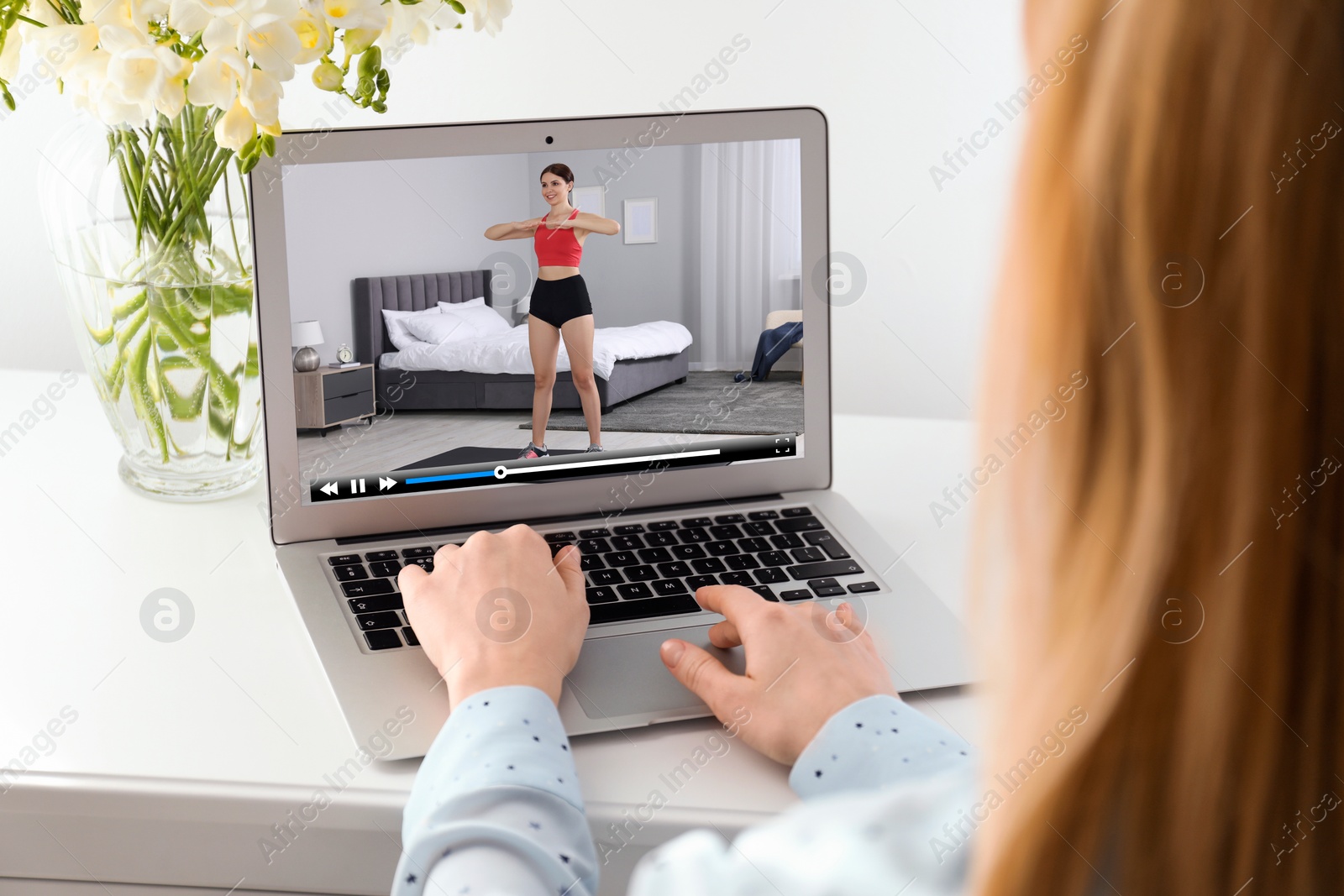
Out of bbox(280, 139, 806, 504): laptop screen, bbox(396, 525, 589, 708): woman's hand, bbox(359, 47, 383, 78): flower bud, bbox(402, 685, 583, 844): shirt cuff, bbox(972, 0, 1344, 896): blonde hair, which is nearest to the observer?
bbox(972, 0, 1344, 896): blonde hair

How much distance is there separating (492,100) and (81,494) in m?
0.72

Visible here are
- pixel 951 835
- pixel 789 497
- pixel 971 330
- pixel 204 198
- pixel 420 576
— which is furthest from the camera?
pixel 971 330

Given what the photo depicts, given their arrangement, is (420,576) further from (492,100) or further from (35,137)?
(35,137)

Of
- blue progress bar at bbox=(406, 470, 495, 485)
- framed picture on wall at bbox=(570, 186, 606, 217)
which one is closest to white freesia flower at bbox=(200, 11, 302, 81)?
framed picture on wall at bbox=(570, 186, 606, 217)

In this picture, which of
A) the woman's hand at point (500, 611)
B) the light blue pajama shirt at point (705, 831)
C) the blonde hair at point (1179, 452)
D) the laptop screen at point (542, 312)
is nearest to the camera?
the blonde hair at point (1179, 452)

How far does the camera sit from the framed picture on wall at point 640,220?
0.91 metres

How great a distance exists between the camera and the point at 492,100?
1.39 m

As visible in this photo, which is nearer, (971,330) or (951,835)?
(951,835)

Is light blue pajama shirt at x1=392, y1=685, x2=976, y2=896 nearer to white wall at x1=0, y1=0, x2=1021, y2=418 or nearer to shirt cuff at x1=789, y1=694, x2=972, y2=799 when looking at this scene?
shirt cuff at x1=789, y1=694, x2=972, y2=799

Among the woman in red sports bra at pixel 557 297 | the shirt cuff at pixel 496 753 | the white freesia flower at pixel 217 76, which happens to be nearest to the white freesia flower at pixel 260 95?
the white freesia flower at pixel 217 76

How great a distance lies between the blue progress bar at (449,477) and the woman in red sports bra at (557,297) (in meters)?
0.04

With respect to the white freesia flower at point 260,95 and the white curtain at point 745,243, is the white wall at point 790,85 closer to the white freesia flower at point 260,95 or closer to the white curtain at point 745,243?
the white curtain at point 745,243

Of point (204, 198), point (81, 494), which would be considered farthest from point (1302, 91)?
point (81, 494)

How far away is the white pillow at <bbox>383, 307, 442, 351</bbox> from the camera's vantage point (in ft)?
2.66
